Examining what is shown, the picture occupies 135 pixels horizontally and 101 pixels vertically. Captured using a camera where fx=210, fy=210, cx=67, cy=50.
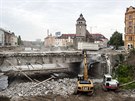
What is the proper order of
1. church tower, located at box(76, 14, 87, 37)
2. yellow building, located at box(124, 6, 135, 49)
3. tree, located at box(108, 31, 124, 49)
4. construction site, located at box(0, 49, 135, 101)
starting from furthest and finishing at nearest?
church tower, located at box(76, 14, 87, 37)
tree, located at box(108, 31, 124, 49)
yellow building, located at box(124, 6, 135, 49)
construction site, located at box(0, 49, 135, 101)

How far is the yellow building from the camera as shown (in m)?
60.5

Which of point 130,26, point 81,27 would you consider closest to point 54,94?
point 130,26

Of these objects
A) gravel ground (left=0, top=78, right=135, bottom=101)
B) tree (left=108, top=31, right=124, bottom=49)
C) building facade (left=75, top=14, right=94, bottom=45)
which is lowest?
gravel ground (left=0, top=78, right=135, bottom=101)

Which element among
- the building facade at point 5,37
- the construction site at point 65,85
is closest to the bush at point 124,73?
the construction site at point 65,85

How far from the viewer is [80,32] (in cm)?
10444

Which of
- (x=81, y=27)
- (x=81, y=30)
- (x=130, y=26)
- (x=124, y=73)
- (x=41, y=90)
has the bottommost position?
(x=41, y=90)

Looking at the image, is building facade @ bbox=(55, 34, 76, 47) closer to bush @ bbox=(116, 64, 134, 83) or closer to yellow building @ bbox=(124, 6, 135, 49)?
yellow building @ bbox=(124, 6, 135, 49)

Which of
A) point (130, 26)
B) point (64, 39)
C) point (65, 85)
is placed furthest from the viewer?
point (64, 39)

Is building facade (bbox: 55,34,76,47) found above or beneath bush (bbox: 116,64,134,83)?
above

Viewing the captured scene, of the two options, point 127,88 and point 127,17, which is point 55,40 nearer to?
point 127,17

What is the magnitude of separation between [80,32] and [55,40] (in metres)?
72.3

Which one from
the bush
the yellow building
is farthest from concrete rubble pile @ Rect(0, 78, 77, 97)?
the yellow building

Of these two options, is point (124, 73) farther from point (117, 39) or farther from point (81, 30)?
point (81, 30)

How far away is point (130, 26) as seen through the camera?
61562 millimetres
